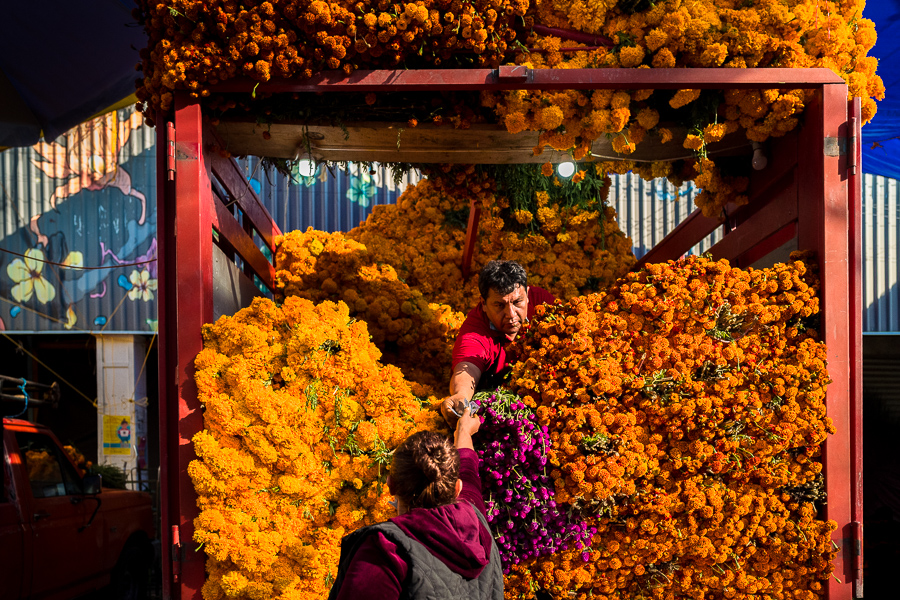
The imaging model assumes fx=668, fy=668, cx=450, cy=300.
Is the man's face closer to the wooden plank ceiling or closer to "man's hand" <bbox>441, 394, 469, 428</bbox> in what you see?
"man's hand" <bbox>441, 394, 469, 428</bbox>

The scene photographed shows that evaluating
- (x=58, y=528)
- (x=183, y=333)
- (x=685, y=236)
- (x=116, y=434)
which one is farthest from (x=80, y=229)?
(x=685, y=236)

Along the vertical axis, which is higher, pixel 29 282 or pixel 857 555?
pixel 29 282

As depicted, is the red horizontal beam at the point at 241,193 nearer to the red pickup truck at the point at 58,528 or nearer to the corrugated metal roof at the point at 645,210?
the red pickup truck at the point at 58,528

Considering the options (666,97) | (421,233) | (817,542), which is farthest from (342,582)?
(421,233)

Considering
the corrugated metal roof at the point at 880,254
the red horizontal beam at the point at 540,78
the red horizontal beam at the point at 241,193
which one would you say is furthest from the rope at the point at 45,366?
the corrugated metal roof at the point at 880,254

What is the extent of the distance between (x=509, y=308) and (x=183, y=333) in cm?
179

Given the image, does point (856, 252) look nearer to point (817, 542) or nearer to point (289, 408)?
point (817, 542)

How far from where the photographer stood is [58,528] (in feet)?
18.9

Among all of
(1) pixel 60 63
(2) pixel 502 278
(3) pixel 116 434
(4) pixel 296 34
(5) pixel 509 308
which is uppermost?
(1) pixel 60 63

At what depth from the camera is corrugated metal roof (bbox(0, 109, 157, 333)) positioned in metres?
10.2

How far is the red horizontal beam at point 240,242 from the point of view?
A: 158 inches

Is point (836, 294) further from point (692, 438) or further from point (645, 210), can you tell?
point (645, 210)

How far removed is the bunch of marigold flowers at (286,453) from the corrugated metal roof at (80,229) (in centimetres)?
788

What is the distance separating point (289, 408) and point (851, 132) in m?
3.14
